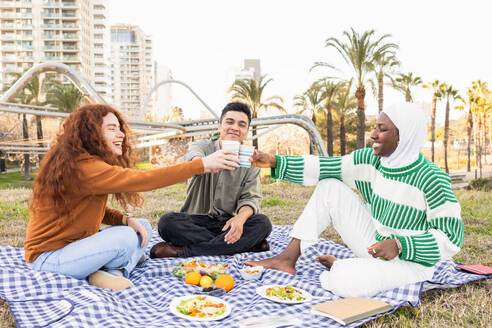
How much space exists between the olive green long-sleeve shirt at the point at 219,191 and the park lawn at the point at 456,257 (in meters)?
1.48

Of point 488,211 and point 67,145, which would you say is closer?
point 67,145

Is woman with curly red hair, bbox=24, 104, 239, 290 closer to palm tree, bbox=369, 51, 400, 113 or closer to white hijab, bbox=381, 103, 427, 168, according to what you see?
white hijab, bbox=381, 103, 427, 168

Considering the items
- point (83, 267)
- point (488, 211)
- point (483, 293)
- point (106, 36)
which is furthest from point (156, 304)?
point (106, 36)

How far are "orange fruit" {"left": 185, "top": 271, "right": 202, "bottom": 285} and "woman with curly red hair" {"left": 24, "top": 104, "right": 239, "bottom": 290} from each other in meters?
0.45

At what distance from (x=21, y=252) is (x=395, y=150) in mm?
3241

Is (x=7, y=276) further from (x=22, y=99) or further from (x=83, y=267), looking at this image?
(x=22, y=99)

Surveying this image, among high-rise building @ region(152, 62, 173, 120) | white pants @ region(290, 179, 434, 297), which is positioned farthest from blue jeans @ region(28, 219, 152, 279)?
high-rise building @ region(152, 62, 173, 120)

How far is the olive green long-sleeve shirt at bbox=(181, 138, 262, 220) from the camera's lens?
3.84 meters

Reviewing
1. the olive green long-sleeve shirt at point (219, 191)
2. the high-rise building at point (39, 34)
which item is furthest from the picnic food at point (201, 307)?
the high-rise building at point (39, 34)

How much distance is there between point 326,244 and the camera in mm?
4031

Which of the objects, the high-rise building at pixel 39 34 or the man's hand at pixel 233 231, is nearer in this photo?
the man's hand at pixel 233 231

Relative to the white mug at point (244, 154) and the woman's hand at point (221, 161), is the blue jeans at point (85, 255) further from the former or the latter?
the white mug at point (244, 154)

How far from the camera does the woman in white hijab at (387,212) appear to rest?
8.15 feet

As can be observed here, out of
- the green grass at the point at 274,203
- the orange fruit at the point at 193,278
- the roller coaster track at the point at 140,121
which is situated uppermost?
the roller coaster track at the point at 140,121
